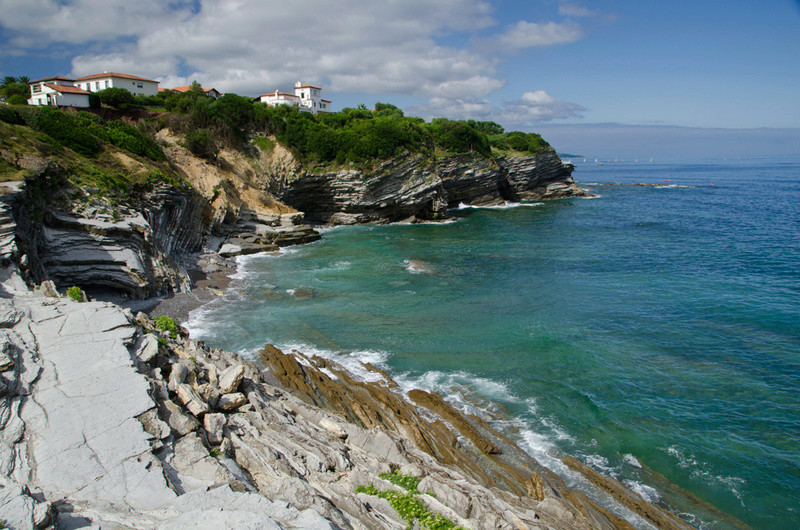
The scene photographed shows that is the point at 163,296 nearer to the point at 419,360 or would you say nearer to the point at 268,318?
the point at 268,318

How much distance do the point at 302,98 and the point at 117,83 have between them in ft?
125

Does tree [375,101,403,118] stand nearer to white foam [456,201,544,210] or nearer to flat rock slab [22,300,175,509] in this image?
white foam [456,201,544,210]

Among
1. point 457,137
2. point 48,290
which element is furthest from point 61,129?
point 457,137

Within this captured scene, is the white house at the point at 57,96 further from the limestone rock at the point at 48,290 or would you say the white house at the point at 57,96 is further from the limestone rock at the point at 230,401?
the limestone rock at the point at 230,401

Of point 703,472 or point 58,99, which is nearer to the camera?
point 703,472

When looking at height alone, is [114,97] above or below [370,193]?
above

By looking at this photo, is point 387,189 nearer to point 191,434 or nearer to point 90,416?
point 191,434

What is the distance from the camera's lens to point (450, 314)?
27.4 meters

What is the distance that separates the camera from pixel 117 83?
6259 cm

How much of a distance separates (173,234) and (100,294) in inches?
426

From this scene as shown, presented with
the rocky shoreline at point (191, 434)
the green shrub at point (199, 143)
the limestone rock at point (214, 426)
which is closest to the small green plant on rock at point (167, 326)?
the rocky shoreline at point (191, 434)

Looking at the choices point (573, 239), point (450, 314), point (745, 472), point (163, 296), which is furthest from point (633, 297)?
point (163, 296)

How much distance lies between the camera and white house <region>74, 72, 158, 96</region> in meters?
62.2

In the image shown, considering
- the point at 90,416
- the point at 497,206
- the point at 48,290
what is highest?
the point at 497,206
